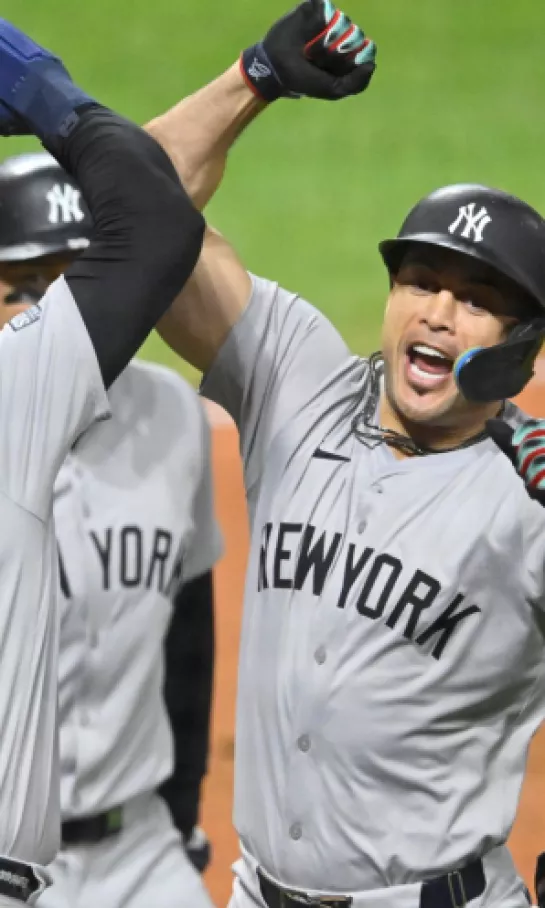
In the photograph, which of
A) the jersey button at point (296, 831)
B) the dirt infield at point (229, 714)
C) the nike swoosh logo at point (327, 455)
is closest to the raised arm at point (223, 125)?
the nike swoosh logo at point (327, 455)

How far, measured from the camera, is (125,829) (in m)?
2.84

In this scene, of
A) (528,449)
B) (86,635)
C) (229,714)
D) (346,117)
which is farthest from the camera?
(346,117)

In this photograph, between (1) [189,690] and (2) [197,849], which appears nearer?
(2) [197,849]

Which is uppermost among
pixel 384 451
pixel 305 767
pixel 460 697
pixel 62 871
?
pixel 384 451

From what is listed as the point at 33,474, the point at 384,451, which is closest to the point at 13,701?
the point at 33,474

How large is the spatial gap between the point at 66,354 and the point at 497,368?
75 centimetres

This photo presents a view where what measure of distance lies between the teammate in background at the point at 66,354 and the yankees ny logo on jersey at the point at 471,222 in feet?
2.03

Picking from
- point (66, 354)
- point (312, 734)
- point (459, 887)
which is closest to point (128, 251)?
point (66, 354)

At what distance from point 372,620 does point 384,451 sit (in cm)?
27

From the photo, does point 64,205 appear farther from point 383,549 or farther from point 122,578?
point 383,549

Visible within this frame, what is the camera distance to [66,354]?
5.79 ft

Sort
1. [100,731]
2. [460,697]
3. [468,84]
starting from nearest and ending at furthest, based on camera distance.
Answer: [460,697]
[100,731]
[468,84]

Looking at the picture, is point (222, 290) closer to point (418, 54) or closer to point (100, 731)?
point (100, 731)

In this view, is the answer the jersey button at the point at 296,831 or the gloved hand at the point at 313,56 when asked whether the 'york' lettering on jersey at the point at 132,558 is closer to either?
the jersey button at the point at 296,831
